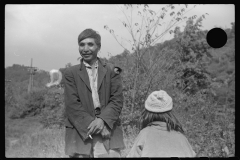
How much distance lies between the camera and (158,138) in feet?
8.36

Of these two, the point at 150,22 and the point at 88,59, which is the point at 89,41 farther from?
the point at 150,22

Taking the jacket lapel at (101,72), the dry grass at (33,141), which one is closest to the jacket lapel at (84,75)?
the jacket lapel at (101,72)

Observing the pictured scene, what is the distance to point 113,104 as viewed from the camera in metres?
2.84

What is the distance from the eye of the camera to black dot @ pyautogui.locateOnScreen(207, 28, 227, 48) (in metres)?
2.81

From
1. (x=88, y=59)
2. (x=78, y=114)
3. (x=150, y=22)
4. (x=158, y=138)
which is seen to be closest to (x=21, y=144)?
(x=78, y=114)

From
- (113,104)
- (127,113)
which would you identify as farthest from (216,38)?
(127,113)

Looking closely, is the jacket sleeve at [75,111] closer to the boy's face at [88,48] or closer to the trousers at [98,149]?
the trousers at [98,149]

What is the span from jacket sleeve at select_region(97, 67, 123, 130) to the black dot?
1025 mm

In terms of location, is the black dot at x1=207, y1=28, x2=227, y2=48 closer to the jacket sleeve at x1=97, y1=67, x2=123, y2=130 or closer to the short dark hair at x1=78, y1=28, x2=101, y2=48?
the jacket sleeve at x1=97, y1=67, x2=123, y2=130

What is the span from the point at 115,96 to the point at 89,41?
632mm

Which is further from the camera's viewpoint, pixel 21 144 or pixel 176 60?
pixel 176 60

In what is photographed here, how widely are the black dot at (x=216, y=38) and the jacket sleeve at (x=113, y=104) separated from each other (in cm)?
103

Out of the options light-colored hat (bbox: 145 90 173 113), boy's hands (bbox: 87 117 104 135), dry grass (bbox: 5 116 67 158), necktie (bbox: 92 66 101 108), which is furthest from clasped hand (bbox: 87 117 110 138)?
dry grass (bbox: 5 116 67 158)

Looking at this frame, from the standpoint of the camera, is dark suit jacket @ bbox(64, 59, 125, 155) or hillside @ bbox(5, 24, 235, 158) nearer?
dark suit jacket @ bbox(64, 59, 125, 155)
